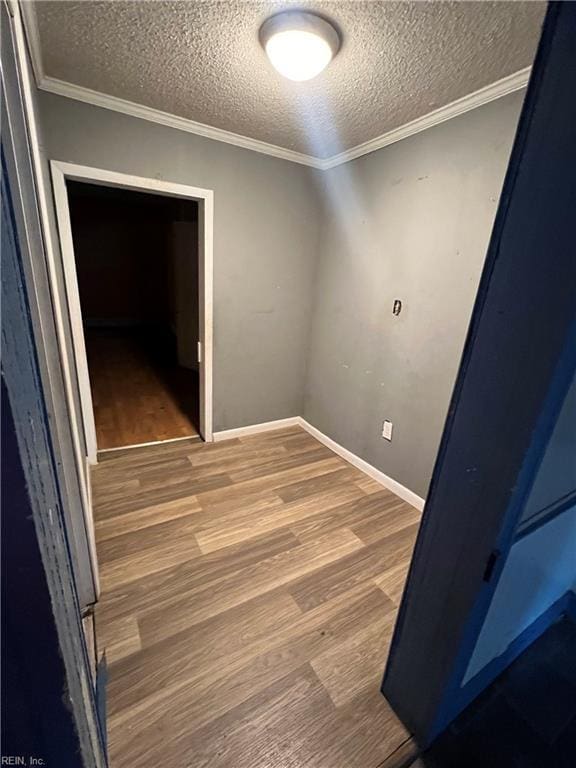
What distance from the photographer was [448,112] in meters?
1.73

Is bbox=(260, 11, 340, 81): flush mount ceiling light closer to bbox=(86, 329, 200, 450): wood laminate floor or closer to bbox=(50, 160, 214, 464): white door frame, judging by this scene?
bbox=(50, 160, 214, 464): white door frame

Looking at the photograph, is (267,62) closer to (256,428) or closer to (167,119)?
(167,119)

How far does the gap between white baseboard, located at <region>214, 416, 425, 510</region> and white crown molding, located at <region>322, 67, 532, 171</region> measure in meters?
2.18

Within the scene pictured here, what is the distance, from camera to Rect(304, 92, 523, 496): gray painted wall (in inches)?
67.4

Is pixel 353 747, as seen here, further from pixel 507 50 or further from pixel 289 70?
pixel 507 50

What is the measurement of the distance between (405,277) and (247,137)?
1477 millimetres

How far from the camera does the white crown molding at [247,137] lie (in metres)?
1.44

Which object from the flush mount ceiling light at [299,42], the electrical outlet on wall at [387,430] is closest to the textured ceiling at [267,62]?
the flush mount ceiling light at [299,42]

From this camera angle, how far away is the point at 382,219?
2201 mm

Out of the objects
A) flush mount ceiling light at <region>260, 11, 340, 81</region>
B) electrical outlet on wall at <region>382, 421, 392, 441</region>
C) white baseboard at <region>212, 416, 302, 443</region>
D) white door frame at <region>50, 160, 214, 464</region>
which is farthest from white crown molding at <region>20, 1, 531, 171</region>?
white baseboard at <region>212, 416, 302, 443</region>

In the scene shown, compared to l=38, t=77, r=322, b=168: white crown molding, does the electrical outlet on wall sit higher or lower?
lower

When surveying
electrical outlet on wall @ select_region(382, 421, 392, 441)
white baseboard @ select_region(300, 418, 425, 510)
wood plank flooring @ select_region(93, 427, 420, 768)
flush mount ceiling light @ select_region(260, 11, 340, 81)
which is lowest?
wood plank flooring @ select_region(93, 427, 420, 768)

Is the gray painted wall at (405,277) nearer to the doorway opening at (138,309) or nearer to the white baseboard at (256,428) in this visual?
the white baseboard at (256,428)

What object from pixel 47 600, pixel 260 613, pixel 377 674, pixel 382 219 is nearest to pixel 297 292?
pixel 382 219
